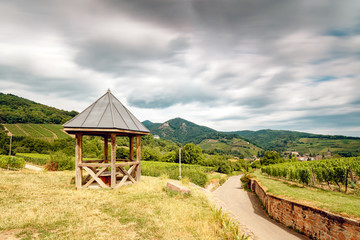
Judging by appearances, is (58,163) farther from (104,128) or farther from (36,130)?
(36,130)

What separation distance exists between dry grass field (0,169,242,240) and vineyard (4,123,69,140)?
9240cm

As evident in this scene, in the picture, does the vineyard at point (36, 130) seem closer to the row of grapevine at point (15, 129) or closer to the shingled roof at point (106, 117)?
the row of grapevine at point (15, 129)

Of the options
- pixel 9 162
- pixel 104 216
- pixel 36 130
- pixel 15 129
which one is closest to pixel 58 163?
pixel 9 162

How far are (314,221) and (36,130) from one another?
375ft

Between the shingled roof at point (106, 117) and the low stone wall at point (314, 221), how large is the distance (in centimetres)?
1080

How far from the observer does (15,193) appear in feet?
30.3

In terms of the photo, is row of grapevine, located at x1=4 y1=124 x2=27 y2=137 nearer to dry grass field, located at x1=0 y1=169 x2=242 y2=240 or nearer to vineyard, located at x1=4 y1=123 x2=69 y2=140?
vineyard, located at x1=4 y1=123 x2=69 y2=140

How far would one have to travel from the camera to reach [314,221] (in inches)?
402

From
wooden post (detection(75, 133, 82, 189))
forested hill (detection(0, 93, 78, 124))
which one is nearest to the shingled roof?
wooden post (detection(75, 133, 82, 189))

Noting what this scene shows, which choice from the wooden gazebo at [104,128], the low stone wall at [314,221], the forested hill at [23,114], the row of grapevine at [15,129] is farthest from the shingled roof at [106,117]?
the forested hill at [23,114]

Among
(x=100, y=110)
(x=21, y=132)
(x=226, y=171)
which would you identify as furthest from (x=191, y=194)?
(x=21, y=132)

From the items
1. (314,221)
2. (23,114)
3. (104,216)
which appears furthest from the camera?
(23,114)

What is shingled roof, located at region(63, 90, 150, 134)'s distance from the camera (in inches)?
422

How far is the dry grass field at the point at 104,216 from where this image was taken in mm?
5539
